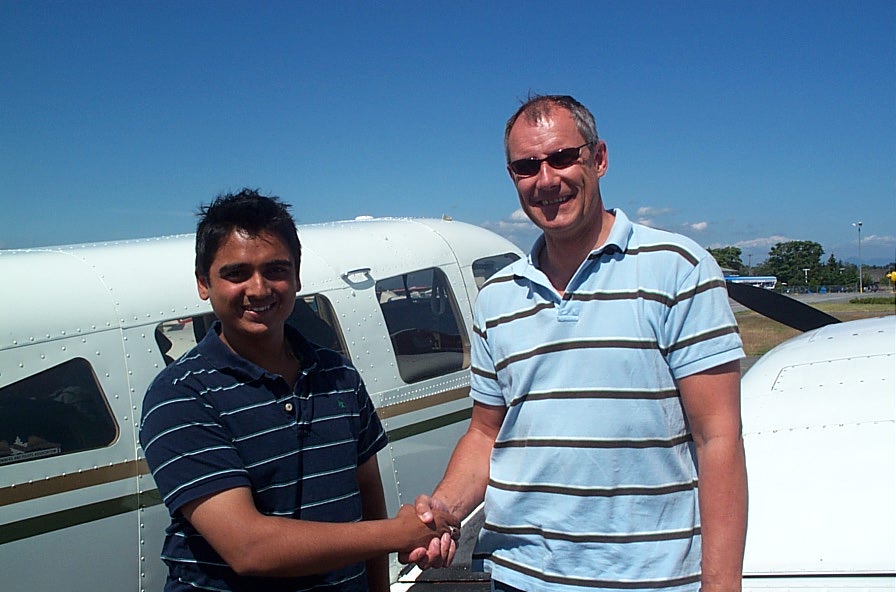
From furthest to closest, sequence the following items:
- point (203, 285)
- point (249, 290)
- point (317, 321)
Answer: point (317, 321) → point (203, 285) → point (249, 290)

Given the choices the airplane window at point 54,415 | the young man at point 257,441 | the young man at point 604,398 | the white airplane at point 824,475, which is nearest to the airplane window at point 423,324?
the airplane window at point 54,415

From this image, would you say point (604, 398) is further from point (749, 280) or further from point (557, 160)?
point (749, 280)

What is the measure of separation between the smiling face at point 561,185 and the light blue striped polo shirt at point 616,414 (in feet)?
0.29

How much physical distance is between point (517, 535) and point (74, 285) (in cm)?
276

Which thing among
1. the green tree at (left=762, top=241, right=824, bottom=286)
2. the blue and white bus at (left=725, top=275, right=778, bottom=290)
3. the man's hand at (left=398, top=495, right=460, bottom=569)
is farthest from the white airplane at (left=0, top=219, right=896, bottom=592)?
the green tree at (left=762, top=241, right=824, bottom=286)

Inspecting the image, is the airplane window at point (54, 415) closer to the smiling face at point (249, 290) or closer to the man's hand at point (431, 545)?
the smiling face at point (249, 290)

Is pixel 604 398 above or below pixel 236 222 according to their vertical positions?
below

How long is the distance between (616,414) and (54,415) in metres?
2.75

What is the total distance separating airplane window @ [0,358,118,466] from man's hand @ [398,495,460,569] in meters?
1.97

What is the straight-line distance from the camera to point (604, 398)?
1.86 meters

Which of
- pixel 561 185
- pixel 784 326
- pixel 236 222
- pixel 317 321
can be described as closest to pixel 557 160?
pixel 561 185

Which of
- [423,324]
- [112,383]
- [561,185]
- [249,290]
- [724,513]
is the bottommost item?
[724,513]

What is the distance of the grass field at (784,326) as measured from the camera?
9352mm

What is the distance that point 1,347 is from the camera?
10.8 ft
